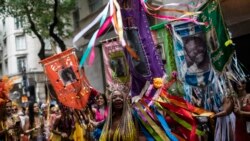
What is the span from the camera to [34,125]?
10625mm

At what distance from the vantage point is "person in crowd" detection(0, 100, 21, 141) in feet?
31.3

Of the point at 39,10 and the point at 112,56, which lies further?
the point at 39,10

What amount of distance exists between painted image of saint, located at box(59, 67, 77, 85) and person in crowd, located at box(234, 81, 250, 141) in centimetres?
366

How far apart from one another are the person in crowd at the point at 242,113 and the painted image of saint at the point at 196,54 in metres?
1.07

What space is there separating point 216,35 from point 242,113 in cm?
135

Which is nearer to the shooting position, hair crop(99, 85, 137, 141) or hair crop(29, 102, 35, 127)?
hair crop(99, 85, 137, 141)

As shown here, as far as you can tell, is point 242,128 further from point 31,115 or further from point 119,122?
point 31,115

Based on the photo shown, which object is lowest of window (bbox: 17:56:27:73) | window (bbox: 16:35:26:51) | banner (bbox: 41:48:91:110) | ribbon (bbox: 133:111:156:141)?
ribbon (bbox: 133:111:156:141)

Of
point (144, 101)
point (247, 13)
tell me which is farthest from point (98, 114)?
point (247, 13)

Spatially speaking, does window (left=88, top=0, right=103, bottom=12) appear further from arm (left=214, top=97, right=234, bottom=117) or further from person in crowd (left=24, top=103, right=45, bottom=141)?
arm (left=214, top=97, right=234, bottom=117)

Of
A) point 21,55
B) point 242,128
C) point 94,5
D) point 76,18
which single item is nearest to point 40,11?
point 76,18

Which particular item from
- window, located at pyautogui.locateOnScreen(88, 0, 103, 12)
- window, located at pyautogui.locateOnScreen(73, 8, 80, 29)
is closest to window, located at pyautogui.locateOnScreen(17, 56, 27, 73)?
window, located at pyautogui.locateOnScreen(73, 8, 80, 29)

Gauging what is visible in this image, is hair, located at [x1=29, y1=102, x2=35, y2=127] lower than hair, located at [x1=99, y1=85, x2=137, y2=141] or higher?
lower

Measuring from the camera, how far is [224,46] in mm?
6484
